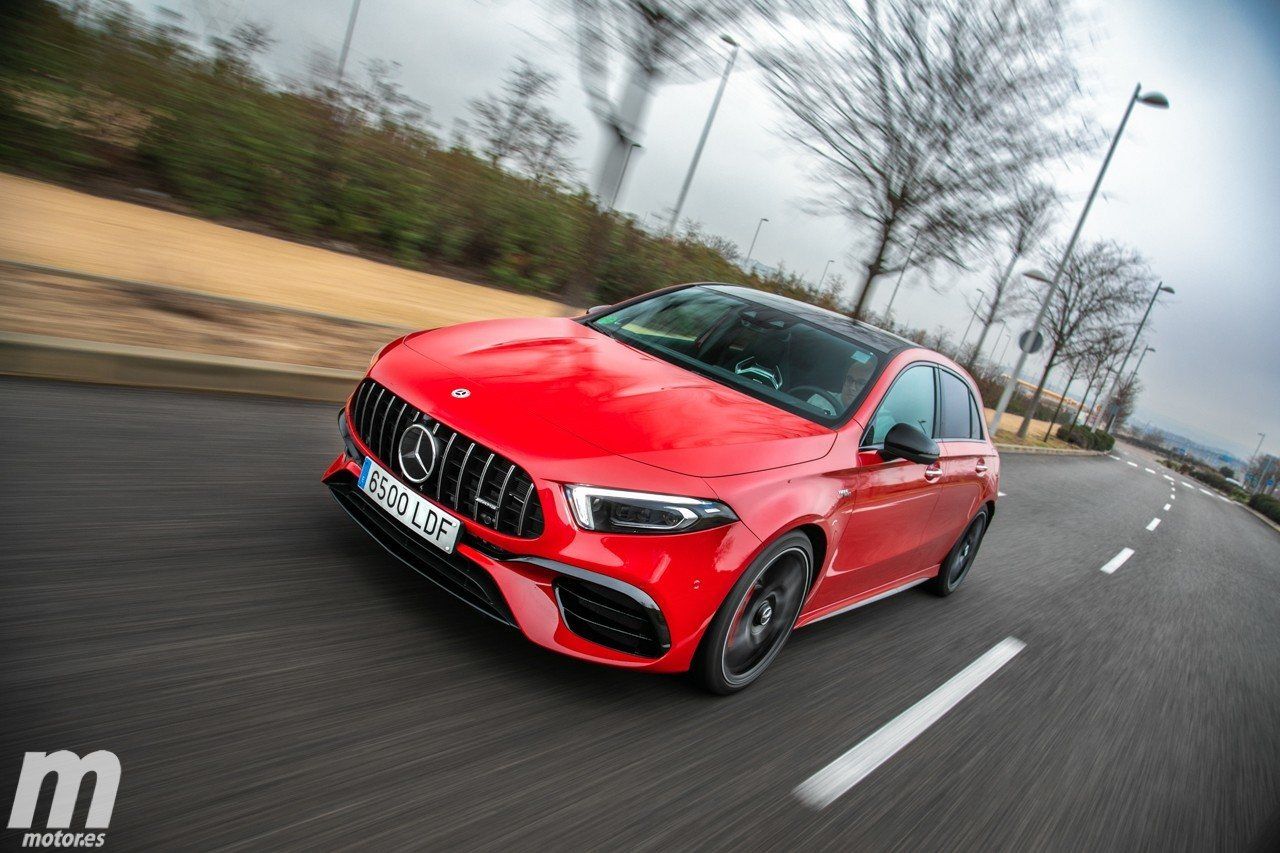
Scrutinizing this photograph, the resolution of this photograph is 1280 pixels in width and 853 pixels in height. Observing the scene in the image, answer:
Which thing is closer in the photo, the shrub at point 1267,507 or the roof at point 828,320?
the roof at point 828,320

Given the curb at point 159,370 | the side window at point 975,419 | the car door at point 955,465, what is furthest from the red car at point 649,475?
the curb at point 159,370

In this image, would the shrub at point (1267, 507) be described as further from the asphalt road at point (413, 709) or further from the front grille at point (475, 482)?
the front grille at point (475, 482)

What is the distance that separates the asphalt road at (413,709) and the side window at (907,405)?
3.75ft

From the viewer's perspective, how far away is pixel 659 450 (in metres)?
2.99

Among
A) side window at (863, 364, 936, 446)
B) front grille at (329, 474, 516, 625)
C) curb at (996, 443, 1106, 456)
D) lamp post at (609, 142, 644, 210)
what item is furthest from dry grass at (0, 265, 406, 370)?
curb at (996, 443, 1106, 456)

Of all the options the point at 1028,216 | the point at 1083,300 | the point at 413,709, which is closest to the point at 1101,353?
the point at 1083,300

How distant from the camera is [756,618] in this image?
344 cm

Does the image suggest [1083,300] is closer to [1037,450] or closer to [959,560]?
[1037,450]

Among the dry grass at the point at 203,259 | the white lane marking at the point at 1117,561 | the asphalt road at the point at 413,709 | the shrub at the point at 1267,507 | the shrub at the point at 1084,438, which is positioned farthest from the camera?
the shrub at the point at 1084,438

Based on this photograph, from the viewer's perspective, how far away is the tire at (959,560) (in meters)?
5.79

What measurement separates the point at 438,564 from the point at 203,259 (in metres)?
6.85

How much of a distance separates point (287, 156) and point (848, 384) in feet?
30.2

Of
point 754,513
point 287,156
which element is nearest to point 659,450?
point 754,513

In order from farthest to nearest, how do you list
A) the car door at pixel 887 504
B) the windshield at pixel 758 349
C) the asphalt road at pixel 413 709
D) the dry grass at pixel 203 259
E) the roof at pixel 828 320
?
the dry grass at pixel 203 259 < the roof at pixel 828 320 < the windshield at pixel 758 349 < the car door at pixel 887 504 < the asphalt road at pixel 413 709
